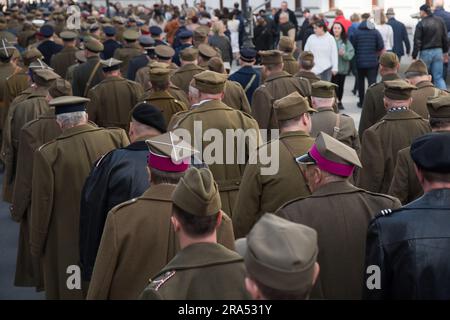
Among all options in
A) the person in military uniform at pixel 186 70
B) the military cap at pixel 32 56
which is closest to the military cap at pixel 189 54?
the person in military uniform at pixel 186 70

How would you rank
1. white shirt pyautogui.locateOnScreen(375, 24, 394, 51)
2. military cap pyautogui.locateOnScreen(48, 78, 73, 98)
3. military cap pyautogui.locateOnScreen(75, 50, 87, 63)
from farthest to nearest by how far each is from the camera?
white shirt pyautogui.locateOnScreen(375, 24, 394, 51)
military cap pyautogui.locateOnScreen(75, 50, 87, 63)
military cap pyautogui.locateOnScreen(48, 78, 73, 98)

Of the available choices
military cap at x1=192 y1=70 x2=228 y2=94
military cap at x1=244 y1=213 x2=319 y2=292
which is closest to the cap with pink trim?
military cap at x1=244 y1=213 x2=319 y2=292

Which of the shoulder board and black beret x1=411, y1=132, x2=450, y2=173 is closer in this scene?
the shoulder board

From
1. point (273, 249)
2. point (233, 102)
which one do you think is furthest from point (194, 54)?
point (273, 249)

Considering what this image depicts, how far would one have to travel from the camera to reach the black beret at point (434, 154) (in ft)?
13.6

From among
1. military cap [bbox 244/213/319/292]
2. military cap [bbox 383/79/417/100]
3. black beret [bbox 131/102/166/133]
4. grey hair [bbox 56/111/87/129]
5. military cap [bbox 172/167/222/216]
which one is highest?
military cap [bbox 244/213/319/292]

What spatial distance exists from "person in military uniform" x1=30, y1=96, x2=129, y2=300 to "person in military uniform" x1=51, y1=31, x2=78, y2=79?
26.1 feet

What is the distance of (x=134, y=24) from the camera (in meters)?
20.7

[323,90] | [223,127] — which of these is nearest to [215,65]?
[323,90]

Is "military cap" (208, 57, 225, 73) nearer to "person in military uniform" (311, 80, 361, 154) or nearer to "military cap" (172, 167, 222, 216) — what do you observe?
"person in military uniform" (311, 80, 361, 154)

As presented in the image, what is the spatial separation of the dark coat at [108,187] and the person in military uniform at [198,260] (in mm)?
1733

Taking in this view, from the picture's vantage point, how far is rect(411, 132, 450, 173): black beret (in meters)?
4.15

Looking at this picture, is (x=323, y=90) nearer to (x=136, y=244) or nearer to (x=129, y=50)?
(x=136, y=244)
